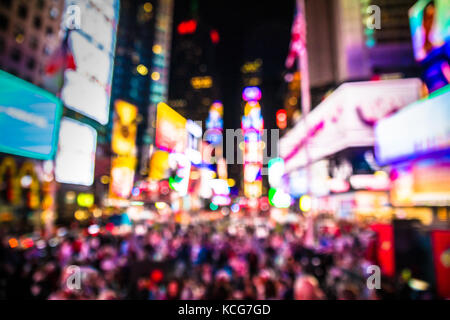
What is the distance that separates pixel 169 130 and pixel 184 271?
5.84m

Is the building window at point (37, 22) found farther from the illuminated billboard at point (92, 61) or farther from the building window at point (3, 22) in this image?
the illuminated billboard at point (92, 61)

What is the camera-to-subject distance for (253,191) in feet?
128

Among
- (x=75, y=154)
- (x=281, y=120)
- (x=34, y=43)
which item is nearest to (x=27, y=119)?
(x=75, y=154)

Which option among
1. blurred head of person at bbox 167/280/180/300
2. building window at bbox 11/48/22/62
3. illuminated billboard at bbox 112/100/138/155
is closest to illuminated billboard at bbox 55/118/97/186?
blurred head of person at bbox 167/280/180/300

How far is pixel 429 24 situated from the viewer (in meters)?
4.67

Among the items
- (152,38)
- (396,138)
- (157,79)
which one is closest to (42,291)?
(396,138)

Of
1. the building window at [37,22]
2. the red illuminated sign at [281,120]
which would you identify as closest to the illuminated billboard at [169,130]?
the red illuminated sign at [281,120]

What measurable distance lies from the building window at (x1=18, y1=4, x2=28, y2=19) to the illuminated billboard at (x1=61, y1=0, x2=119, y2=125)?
31.4 m

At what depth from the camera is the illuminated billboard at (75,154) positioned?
3.01 meters

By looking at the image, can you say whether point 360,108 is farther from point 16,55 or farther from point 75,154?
point 16,55

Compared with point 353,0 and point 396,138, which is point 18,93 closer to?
point 396,138

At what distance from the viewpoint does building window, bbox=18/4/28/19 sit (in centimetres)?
2463

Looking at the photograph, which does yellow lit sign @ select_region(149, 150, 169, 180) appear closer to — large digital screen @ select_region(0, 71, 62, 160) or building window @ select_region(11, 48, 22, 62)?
large digital screen @ select_region(0, 71, 62, 160)

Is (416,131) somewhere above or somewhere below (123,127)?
below
